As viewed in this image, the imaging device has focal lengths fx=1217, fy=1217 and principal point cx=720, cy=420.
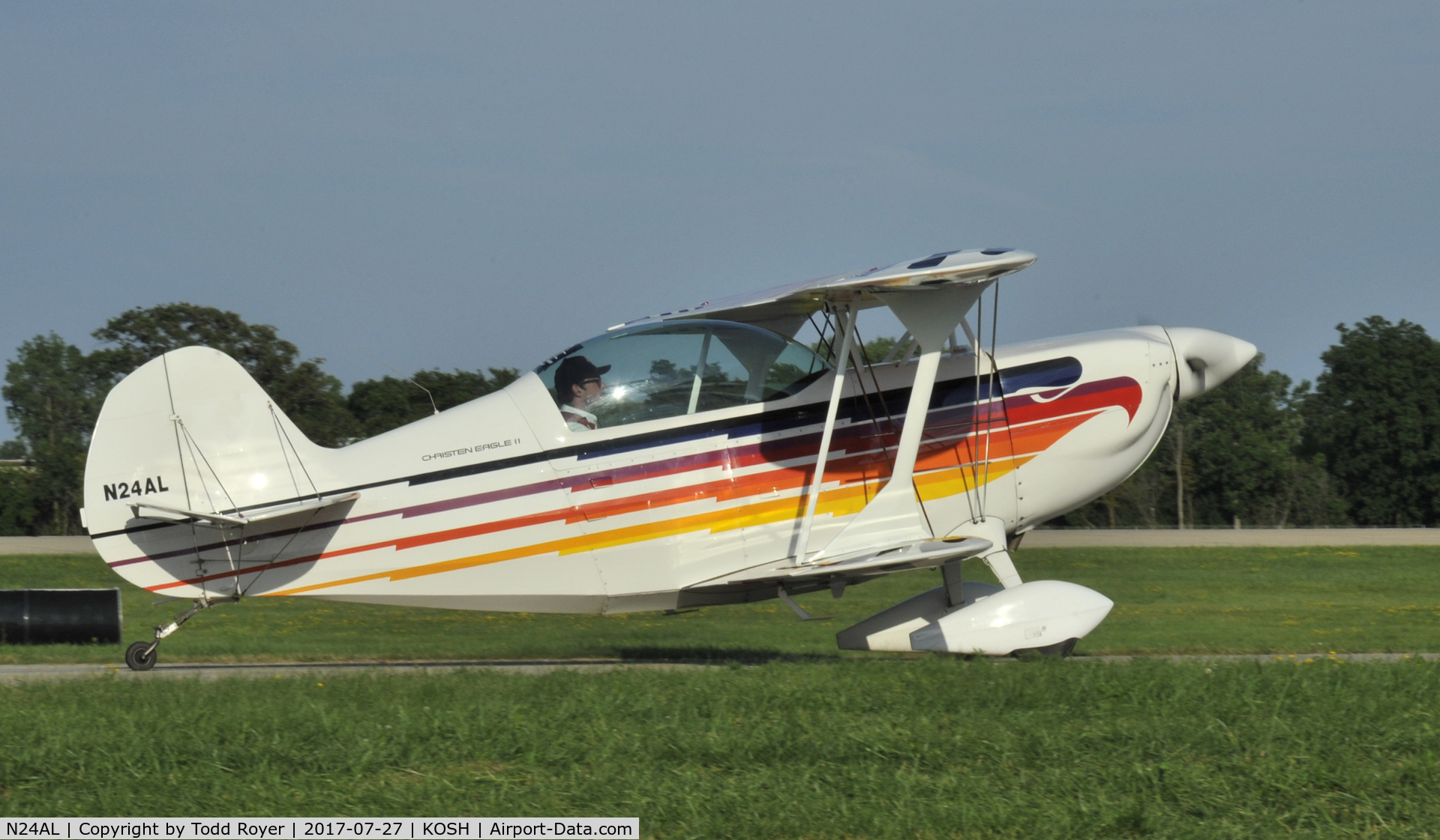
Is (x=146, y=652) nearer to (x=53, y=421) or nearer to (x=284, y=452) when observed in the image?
(x=284, y=452)

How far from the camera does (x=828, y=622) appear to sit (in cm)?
1619

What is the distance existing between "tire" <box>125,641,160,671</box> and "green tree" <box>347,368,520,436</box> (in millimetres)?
19569

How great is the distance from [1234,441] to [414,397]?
125 feet

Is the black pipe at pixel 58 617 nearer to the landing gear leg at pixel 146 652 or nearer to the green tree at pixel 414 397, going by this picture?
the landing gear leg at pixel 146 652

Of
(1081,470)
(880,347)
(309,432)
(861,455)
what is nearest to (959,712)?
(861,455)

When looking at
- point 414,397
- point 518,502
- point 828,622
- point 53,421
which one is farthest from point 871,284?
point 53,421

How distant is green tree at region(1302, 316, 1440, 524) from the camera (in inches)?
2029

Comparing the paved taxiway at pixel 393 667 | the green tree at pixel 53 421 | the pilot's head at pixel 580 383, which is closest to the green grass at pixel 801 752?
the paved taxiway at pixel 393 667

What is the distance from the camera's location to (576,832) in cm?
483

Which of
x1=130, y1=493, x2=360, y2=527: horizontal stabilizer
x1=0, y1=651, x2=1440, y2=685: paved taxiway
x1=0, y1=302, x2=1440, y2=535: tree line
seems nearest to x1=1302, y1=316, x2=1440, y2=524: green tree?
x1=0, y1=302, x2=1440, y2=535: tree line

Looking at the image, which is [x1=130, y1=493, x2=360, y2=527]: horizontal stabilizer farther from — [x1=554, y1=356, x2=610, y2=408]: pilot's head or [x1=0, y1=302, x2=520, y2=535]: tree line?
[x1=0, y1=302, x2=520, y2=535]: tree line

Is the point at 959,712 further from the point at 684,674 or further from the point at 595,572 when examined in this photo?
the point at 595,572

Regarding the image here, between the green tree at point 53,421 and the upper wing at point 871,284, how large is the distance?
20.3 meters
